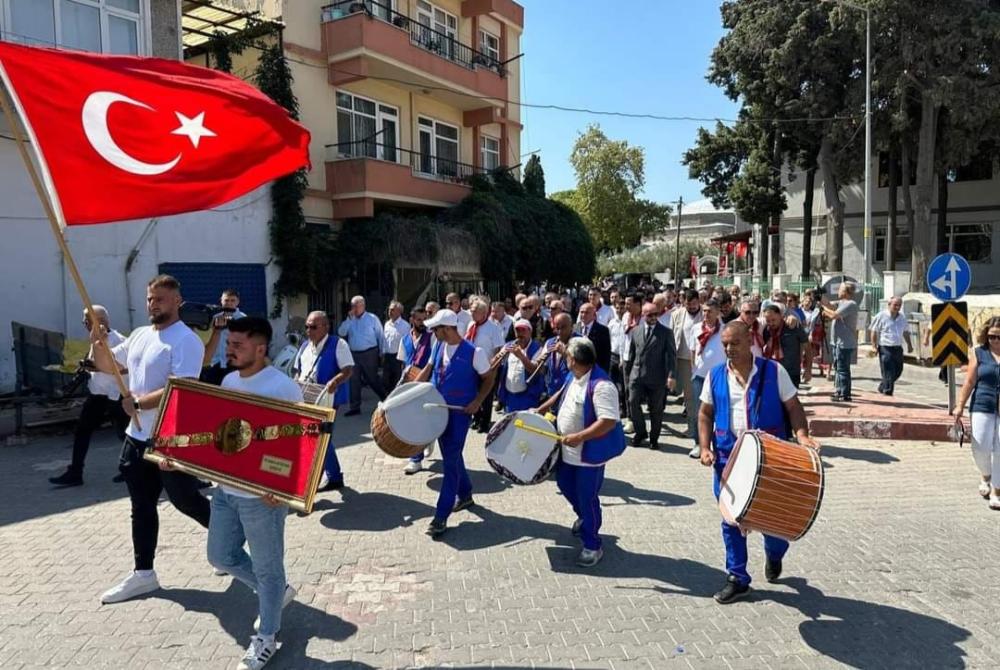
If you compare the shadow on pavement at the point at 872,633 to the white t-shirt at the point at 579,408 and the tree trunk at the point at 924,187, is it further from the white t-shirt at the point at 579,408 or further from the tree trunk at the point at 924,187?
the tree trunk at the point at 924,187

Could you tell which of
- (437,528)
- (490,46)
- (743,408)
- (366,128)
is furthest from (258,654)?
(490,46)

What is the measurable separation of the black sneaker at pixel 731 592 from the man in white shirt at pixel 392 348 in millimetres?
7711

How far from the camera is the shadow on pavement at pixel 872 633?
11.9 feet

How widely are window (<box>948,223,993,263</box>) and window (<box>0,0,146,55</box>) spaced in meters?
36.0

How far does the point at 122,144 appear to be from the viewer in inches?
151

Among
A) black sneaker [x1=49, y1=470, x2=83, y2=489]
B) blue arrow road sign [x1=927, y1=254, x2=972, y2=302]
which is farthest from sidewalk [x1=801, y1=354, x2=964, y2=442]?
black sneaker [x1=49, y1=470, x2=83, y2=489]

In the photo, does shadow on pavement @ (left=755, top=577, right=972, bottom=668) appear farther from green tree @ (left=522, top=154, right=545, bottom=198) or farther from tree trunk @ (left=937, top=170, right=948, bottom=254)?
tree trunk @ (left=937, top=170, right=948, bottom=254)

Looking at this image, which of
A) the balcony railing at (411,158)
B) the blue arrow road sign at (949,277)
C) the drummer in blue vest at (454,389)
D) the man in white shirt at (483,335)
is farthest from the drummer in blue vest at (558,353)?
the balcony railing at (411,158)

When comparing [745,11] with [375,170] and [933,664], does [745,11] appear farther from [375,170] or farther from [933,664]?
[933,664]

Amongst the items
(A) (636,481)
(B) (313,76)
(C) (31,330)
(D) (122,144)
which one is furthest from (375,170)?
(D) (122,144)

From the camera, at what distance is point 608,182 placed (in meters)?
42.2

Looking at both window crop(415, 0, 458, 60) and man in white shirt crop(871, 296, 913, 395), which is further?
window crop(415, 0, 458, 60)

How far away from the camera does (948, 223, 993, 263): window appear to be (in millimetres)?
32531

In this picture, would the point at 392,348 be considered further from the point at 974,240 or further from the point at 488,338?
the point at 974,240
